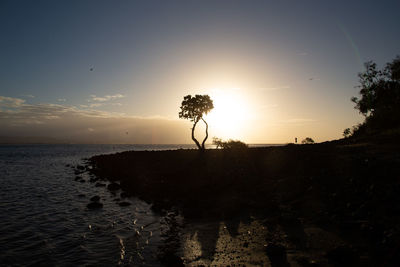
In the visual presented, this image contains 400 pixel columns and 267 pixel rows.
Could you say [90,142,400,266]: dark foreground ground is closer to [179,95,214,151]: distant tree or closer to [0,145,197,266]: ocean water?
[0,145,197,266]: ocean water

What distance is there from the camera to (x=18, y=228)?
13789 mm

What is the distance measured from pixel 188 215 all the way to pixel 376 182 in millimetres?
10964

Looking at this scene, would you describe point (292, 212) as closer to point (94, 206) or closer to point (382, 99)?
point (94, 206)

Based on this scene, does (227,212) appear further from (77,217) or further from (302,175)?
(77,217)

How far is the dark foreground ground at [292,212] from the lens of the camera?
8.82 meters

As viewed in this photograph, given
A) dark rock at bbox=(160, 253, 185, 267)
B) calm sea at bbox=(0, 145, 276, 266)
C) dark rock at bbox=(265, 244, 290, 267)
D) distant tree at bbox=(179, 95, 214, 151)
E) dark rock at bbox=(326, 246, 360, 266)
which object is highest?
distant tree at bbox=(179, 95, 214, 151)

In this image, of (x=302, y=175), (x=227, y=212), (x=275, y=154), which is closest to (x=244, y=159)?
(x=275, y=154)

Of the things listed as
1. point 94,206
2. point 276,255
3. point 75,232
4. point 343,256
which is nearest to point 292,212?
point 276,255

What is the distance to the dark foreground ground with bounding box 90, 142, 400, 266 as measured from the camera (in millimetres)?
8820

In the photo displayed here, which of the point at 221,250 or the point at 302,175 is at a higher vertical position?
the point at 302,175

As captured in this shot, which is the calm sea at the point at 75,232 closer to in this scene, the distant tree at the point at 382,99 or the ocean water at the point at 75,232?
the ocean water at the point at 75,232

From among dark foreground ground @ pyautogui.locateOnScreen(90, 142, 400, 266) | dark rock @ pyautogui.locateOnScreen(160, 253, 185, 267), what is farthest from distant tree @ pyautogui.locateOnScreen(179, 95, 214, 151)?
dark rock @ pyautogui.locateOnScreen(160, 253, 185, 267)

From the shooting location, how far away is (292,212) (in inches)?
513

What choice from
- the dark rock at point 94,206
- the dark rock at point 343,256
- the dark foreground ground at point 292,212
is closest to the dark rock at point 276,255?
the dark foreground ground at point 292,212
